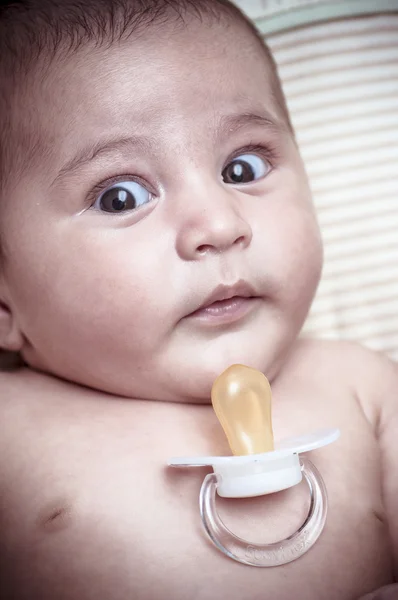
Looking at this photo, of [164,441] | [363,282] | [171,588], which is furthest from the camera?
[363,282]

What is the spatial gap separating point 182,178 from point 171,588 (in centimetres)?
54

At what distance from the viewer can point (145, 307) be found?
95 cm

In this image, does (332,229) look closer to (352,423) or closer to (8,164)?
(352,423)

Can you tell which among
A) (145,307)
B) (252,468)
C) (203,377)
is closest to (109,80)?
(145,307)

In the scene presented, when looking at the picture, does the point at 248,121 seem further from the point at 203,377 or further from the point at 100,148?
the point at 203,377

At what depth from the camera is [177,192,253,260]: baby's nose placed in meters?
0.93

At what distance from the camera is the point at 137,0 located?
1.06 metres

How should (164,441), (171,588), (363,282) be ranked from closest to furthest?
(171,588)
(164,441)
(363,282)

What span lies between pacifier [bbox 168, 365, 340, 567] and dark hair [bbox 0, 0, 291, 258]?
445 mm

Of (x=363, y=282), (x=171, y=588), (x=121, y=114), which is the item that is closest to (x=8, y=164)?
(x=121, y=114)

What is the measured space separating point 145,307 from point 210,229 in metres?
0.14

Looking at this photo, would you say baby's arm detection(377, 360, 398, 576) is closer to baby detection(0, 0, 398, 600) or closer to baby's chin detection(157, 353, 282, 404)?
baby detection(0, 0, 398, 600)

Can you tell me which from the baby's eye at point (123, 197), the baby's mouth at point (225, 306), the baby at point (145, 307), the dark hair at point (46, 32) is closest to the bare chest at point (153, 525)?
the baby at point (145, 307)

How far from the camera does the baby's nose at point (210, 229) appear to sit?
930 millimetres
